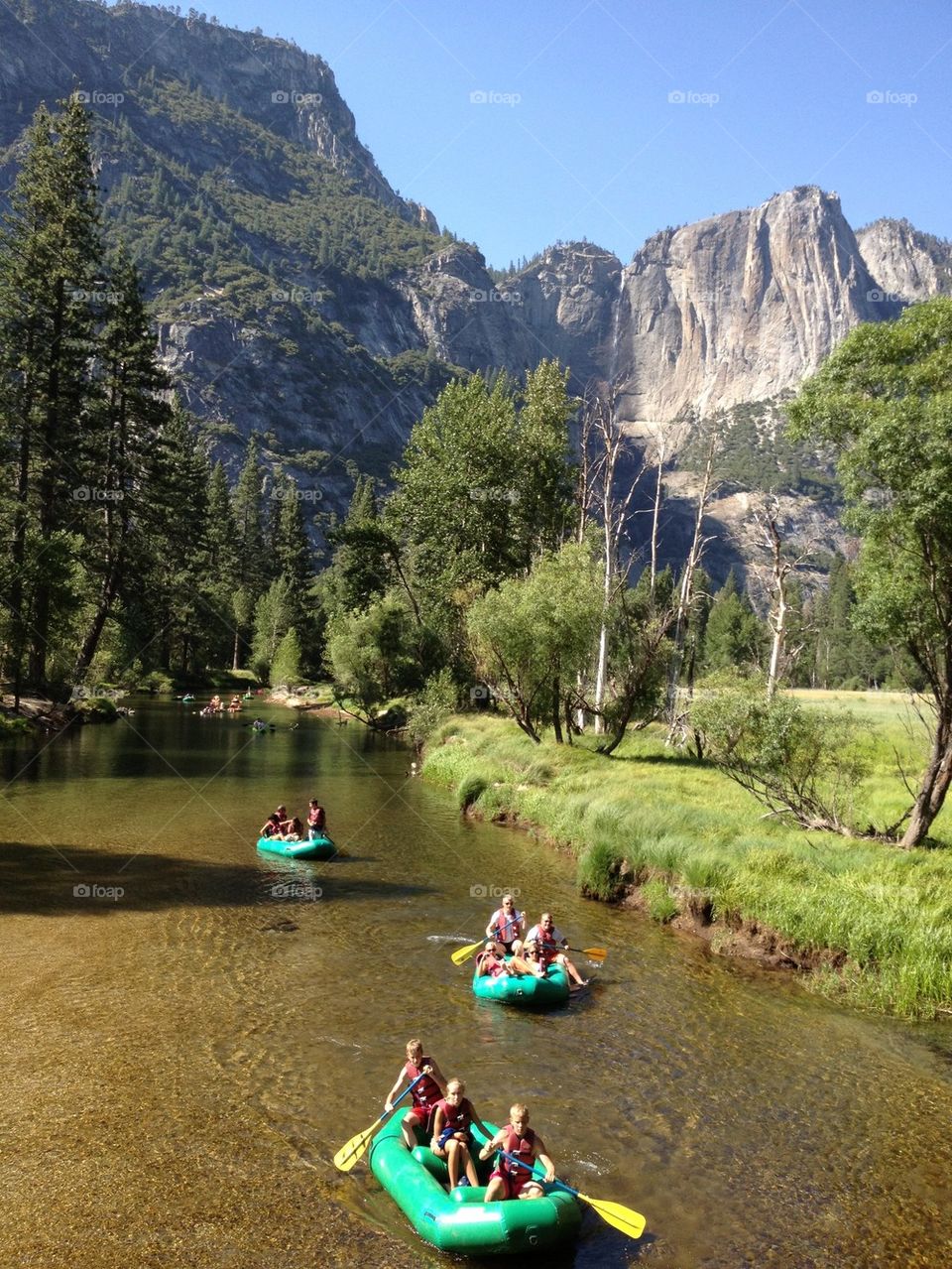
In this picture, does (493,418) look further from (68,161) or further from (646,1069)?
(646,1069)

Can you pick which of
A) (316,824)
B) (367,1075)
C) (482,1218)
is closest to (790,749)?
(316,824)

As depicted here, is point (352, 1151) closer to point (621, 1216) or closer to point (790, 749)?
point (621, 1216)

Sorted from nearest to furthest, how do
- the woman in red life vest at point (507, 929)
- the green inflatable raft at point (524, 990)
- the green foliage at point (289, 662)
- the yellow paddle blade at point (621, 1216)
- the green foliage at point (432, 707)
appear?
the yellow paddle blade at point (621, 1216), the green inflatable raft at point (524, 990), the woman in red life vest at point (507, 929), the green foliage at point (432, 707), the green foliage at point (289, 662)

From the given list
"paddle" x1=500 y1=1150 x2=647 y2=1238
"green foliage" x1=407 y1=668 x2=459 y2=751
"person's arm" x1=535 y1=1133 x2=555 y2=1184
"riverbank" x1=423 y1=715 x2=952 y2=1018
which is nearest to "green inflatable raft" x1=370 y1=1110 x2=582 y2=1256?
"person's arm" x1=535 y1=1133 x2=555 y2=1184

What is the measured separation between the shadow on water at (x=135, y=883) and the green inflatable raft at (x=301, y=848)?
656 millimetres

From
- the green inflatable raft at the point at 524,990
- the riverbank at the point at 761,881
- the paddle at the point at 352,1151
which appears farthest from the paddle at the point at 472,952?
the paddle at the point at 352,1151

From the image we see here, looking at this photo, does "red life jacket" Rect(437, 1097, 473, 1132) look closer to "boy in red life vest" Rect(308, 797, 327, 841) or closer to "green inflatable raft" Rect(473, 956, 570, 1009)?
"green inflatable raft" Rect(473, 956, 570, 1009)

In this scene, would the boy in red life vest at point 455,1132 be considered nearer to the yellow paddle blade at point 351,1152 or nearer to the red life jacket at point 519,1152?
the red life jacket at point 519,1152

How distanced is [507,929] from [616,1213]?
25.2 feet

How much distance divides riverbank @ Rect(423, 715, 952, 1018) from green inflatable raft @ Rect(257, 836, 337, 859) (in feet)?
21.3

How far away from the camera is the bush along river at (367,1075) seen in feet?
26.5

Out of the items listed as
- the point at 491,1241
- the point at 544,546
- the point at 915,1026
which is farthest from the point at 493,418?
the point at 491,1241

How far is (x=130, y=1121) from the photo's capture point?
956 centimetres

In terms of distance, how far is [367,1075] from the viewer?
11.0m
